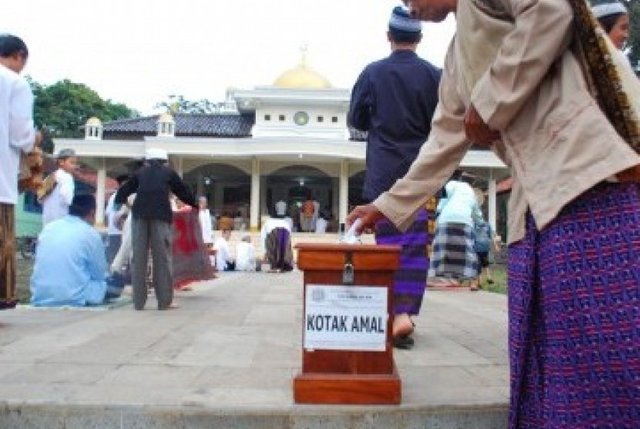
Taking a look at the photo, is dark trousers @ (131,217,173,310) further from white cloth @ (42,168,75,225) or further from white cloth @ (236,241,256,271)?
white cloth @ (236,241,256,271)

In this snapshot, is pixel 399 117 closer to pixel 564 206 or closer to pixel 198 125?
pixel 564 206

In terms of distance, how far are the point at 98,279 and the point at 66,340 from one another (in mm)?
2671

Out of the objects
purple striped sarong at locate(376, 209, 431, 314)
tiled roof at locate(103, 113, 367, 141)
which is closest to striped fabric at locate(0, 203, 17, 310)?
purple striped sarong at locate(376, 209, 431, 314)

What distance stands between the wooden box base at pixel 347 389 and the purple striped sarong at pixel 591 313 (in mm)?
659

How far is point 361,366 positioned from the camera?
8.11 ft

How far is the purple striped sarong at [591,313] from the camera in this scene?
1.68 meters

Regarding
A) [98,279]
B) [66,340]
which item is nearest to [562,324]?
[66,340]

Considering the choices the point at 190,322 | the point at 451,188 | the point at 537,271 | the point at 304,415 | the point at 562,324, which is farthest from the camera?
the point at 451,188

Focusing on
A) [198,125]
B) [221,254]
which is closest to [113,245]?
[221,254]

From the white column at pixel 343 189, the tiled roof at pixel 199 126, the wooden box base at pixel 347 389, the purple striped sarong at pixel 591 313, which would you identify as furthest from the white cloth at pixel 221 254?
the tiled roof at pixel 199 126

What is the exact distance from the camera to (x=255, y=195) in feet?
95.5

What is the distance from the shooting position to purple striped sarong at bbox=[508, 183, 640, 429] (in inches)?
66.2

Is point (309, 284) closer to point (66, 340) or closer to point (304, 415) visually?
point (304, 415)

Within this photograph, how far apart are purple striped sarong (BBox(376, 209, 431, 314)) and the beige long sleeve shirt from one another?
1.70 metres
